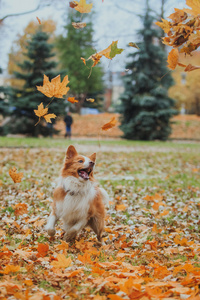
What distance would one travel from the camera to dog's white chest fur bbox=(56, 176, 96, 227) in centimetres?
384

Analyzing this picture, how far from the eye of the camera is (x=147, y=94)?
24.4 m

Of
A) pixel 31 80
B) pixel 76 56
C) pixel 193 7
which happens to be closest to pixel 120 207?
pixel 193 7

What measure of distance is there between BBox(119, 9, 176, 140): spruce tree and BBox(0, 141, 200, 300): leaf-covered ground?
15383 millimetres

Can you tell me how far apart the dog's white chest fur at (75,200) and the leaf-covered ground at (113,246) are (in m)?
0.33

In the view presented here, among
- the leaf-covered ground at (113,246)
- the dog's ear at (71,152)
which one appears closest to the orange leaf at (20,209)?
the leaf-covered ground at (113,246)

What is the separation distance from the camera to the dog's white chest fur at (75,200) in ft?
12.6

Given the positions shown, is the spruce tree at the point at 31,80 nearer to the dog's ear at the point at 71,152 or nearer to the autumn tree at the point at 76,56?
the autumn tree at the point at 76,56

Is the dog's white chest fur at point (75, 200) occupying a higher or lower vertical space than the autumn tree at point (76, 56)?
lower

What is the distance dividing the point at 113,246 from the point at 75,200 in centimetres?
79

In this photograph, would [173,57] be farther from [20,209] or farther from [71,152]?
[20,209]

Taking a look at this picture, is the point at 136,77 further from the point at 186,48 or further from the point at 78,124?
the point at 186,48

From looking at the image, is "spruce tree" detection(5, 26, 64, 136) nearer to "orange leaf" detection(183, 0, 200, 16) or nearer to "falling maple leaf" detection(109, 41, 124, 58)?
"falling maple leaf" detection(109, 41, 124, 58)

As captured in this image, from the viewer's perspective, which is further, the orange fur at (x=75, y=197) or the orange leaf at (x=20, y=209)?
the orange leaf at (x=20, y=209)

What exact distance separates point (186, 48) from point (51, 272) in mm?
2388
